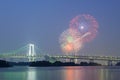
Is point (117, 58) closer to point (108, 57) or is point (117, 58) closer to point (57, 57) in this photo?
point (108, 57)

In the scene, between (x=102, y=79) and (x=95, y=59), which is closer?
(x=102, y=79)

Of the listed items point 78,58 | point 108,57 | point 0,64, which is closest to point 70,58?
point 78,58

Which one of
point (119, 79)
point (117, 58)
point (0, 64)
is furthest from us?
point (0, 64)

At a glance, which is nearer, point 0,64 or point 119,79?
point 119,79

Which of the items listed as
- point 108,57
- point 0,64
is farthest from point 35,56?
point 0,64

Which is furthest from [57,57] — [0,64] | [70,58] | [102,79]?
[102,79]

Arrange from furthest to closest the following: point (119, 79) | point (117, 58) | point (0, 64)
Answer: point (0, 64) → point (117, 58) → point (119, 79)

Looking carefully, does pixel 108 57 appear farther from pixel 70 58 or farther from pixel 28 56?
pixel 28 56

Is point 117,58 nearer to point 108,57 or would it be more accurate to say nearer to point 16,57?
point 108,57
